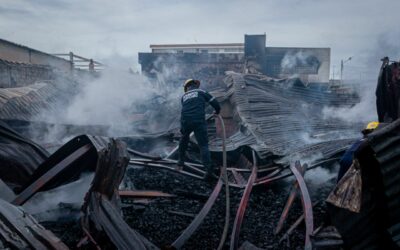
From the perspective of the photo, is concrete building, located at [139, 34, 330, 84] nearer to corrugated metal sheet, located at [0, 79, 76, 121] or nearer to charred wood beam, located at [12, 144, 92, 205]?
corrugated metal sheet, located at [0, 79, 76, 121]

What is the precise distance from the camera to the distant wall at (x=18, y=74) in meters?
14.0

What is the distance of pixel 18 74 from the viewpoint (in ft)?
49.1

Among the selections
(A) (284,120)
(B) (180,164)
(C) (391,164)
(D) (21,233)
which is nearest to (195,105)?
(B) (180,164)

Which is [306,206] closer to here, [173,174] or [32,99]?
[173,174]

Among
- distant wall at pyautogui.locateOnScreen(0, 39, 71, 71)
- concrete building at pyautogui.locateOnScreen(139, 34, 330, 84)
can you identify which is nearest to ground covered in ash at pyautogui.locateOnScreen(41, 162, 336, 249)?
distant wall at pyautogui.locateOnScreen(0, 39, 71, 71)

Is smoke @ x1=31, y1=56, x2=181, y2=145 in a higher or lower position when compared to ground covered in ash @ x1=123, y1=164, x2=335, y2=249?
higher

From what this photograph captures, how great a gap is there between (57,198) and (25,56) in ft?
52.5

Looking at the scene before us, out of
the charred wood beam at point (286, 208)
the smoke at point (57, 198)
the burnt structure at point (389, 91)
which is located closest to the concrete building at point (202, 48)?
the burnt structure at point (389, 91)

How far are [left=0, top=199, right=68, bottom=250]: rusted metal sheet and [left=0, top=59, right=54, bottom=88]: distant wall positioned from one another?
12572 millimetres

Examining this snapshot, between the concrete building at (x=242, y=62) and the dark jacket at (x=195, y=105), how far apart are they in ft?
43.8

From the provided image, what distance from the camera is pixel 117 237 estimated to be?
321cm

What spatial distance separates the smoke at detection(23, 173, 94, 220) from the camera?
4.17m

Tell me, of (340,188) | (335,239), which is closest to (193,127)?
(335,239)

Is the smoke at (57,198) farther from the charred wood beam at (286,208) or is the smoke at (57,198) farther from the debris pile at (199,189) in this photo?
the charred wood beam at (286,208)
